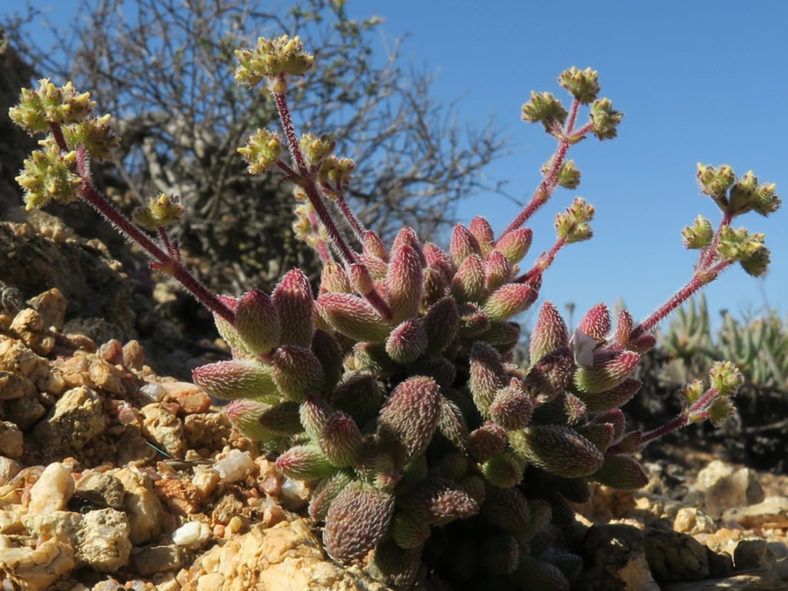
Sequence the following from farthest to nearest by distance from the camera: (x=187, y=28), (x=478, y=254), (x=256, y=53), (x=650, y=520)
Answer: (x=187, y=28), (x=650, y=520), (x=478, y=254), (x=256, y=53)

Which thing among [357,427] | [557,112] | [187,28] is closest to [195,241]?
[187,28]

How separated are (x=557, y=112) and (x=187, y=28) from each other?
6.05 metres

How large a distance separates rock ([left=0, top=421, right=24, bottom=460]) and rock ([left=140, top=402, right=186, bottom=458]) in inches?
14.9

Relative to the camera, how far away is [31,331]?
2.71 metres

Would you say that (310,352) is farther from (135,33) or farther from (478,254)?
(135,33)

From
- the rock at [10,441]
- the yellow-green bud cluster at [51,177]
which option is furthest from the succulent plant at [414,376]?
the rock at [10,441]

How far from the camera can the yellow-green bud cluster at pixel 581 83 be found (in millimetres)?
2688

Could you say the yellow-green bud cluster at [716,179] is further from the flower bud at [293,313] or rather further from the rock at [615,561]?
the flower bud at [293,313]

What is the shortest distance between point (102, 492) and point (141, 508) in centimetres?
11

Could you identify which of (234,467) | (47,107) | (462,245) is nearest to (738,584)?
(462,245)

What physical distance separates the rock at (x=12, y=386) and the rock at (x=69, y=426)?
0.10 m

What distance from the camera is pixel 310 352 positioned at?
2.06 metres

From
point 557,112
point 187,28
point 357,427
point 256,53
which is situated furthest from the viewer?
point 187,28

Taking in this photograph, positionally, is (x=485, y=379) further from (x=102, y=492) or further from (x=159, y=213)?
(x=102, y=492)
